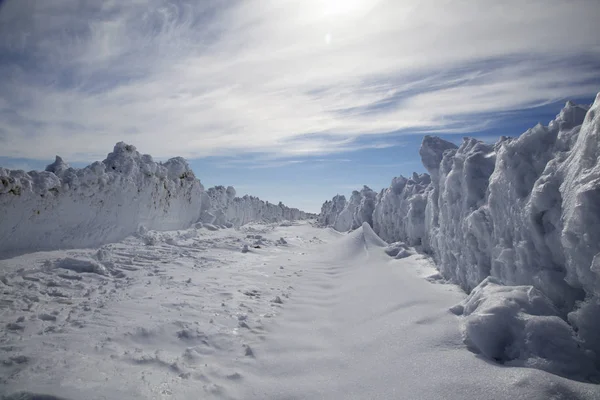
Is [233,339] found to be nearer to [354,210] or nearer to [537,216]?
[537,216]

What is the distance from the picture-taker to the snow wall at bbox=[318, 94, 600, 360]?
327 centimetres

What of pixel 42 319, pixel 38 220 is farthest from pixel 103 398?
pixel 38 220

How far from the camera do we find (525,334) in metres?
3.47

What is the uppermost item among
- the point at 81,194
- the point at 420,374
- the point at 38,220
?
the point at 81,194

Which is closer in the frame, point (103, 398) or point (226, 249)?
point (103, 398)

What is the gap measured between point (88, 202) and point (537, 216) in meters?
13.4

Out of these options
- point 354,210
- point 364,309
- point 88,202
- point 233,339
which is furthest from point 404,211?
point 354,210

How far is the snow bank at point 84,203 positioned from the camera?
28.9ft

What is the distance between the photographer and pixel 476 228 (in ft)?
19.3

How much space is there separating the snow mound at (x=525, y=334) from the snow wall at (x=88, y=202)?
36.5 ft

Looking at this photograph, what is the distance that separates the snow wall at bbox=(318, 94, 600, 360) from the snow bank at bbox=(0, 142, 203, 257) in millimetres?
11773

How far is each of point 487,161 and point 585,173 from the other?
10.9 feet

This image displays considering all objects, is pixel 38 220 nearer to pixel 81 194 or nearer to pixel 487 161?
pixel 81 194

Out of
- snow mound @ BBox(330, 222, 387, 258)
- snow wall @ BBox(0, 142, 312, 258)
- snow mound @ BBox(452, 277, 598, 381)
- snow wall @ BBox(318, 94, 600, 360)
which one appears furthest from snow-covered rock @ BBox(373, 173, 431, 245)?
snow wall @ BBox(0, 142, 312, 258)
